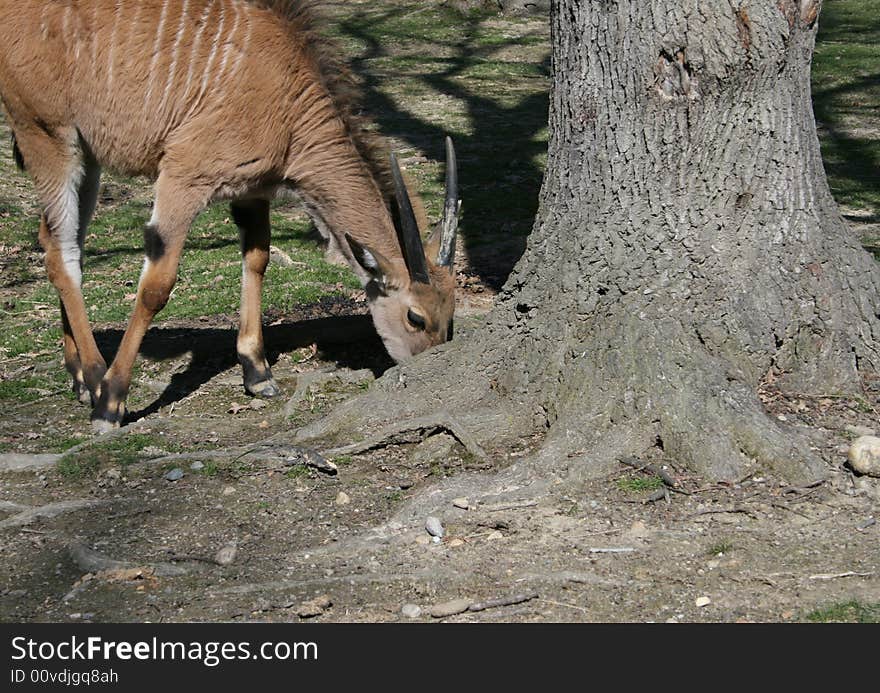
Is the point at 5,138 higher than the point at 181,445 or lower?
lower

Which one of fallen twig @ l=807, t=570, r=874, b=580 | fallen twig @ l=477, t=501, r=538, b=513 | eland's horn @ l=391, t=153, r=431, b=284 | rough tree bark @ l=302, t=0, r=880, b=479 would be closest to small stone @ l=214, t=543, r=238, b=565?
fallen twig @ l=477, t=501, r=538, b=513

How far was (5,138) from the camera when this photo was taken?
13219mm

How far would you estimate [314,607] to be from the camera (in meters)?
3.96

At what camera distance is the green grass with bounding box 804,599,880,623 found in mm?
3746

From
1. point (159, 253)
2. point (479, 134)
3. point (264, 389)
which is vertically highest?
point (159, 253)

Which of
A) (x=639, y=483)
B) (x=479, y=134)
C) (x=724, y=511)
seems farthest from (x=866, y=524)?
(x=479, y=134)

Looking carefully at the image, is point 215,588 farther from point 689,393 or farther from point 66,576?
point 689,393

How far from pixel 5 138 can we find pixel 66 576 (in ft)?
33.3

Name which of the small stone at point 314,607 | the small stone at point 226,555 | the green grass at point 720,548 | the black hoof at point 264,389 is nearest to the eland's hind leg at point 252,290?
the black hoof at point 264,389

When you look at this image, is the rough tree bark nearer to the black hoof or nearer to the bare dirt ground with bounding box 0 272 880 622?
the bare dirt ground with bounding box 0 272 880 622

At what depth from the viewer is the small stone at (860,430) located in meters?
4.86

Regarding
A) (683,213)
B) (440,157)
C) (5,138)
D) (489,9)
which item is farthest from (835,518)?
(489,9)

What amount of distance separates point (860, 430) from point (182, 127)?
3638 millimetres

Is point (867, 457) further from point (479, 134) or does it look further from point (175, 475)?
point (479, 134)
